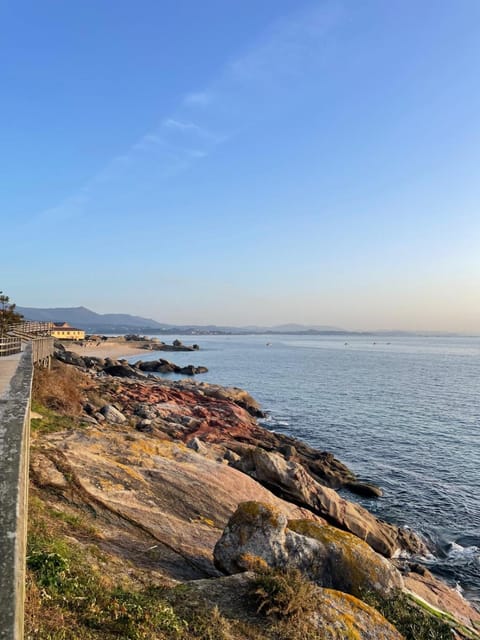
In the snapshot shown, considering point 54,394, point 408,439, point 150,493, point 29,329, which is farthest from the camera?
point 29,329

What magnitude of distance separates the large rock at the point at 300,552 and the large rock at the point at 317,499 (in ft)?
27.2

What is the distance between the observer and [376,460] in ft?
106

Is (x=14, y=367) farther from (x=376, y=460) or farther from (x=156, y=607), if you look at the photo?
(x=376, y=460)

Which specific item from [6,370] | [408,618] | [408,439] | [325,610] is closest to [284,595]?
[325,610]

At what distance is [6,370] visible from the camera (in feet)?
50.3

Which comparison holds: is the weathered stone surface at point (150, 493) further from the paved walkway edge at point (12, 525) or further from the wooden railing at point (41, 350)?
the wooden railing at point (41, 350)

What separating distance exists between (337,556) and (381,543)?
10931 millimetres

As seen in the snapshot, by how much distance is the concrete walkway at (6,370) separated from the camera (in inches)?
444

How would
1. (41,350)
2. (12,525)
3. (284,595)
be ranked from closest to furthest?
(12,525) < (284,595) < (41,350)

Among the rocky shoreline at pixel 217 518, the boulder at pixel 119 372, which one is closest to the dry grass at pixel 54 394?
the rocky shoreline at pixel 217 518

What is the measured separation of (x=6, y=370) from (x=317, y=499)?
13.5m

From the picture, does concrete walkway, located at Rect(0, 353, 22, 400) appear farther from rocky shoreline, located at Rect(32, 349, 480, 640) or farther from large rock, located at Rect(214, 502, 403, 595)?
large rock, located at Rect(214, 502, 403, 595)

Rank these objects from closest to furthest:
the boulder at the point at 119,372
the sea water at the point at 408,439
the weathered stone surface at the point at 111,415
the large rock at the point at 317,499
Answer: the large rock at the point at 317,499 → the sea water at the point at 408,439 → the weathered stone surface at the point at 111,415 → the boulder at the point at 119,372

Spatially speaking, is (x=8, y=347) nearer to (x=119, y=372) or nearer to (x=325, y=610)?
(x=325, y=610)
